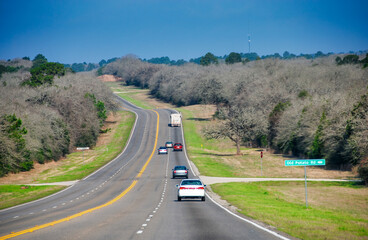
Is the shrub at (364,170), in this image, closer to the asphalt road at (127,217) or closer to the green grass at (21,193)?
the asphalt road at (127,217)

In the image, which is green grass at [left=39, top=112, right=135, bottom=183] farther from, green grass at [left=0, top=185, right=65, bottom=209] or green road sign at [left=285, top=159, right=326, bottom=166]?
green road sign at [left=285, top=159, right=326, bottom=166]

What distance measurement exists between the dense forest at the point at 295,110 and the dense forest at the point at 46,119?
27079 mm

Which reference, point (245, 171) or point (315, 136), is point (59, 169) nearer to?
point (245, 171)

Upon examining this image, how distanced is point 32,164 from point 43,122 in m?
12.6

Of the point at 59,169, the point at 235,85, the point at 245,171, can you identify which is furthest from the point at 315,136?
the point at 235,85

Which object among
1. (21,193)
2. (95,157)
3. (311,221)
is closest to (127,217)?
(311,221)

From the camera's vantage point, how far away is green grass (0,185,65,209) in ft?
101

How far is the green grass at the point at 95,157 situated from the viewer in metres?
51.8

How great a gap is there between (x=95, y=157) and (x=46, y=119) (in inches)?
439

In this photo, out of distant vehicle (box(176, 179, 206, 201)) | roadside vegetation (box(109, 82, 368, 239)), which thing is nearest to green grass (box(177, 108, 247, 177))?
roadside vegetation (box(109, 82, 368, 239))

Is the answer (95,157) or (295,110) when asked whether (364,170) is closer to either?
(295,110)

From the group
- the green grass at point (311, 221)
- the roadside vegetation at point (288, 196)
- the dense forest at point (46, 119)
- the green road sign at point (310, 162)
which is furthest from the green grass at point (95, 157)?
the green road sign at point (310, 162)

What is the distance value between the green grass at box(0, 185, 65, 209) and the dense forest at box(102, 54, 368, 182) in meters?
30.8

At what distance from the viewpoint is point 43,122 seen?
68.8 meters
